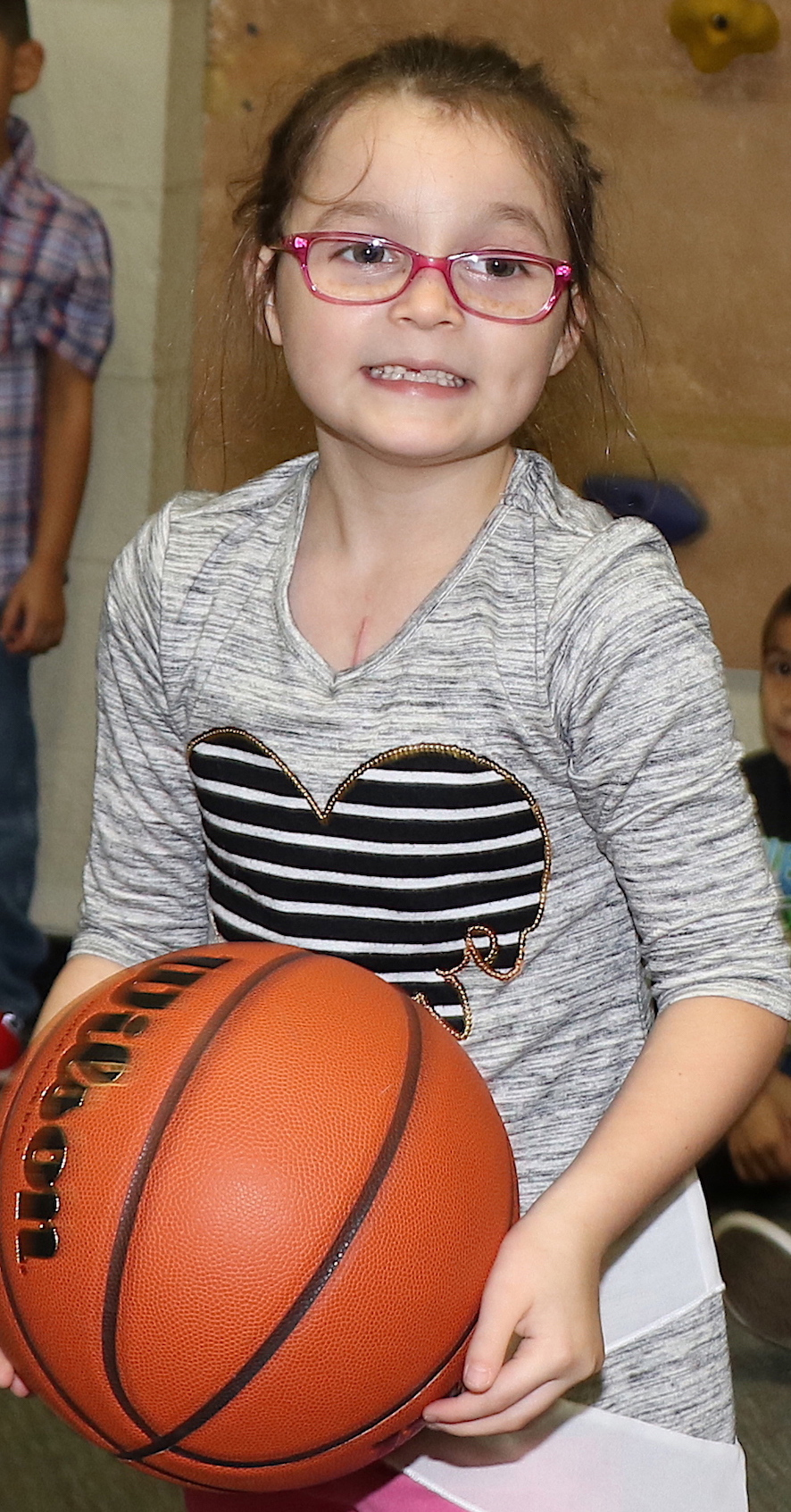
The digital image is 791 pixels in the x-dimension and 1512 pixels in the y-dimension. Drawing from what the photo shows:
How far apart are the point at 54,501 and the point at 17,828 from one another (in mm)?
664

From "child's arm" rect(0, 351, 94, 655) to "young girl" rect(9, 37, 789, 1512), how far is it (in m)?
2.19

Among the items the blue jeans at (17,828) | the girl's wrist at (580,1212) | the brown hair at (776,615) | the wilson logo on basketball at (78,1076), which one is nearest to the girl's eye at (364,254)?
the wilson logo on basketball at (78,1076)

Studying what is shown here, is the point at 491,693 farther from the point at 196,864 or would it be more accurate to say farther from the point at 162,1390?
the point at 162,1390

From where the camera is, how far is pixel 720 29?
297 centimetres

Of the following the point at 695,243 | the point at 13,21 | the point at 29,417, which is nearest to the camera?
the point at 695,243

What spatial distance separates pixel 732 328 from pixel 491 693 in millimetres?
2195

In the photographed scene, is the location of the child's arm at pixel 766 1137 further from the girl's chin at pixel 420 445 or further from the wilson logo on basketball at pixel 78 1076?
the wilson logo on basketball at pixel 78 1076

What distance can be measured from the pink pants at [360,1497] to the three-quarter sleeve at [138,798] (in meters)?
0.40

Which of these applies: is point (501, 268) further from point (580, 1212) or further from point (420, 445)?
point (580, 1212)

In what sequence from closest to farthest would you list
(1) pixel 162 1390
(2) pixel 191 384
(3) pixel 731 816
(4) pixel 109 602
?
(1) pixel 162 1390, (3) pixel 731 816, (4) pixel 109 602, (2) pixel 191 384

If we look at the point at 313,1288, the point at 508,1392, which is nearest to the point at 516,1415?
the point at 508,1392

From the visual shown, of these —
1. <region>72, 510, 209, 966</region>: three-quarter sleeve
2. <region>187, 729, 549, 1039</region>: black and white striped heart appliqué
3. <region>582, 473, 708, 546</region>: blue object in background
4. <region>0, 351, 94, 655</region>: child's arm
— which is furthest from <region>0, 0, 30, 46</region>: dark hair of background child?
<region>187, 729, 549, 1039</region>: black and white striped heart appliqué

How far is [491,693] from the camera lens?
113cm

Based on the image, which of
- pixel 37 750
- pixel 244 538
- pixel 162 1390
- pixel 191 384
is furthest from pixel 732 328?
pixel 162 1390
